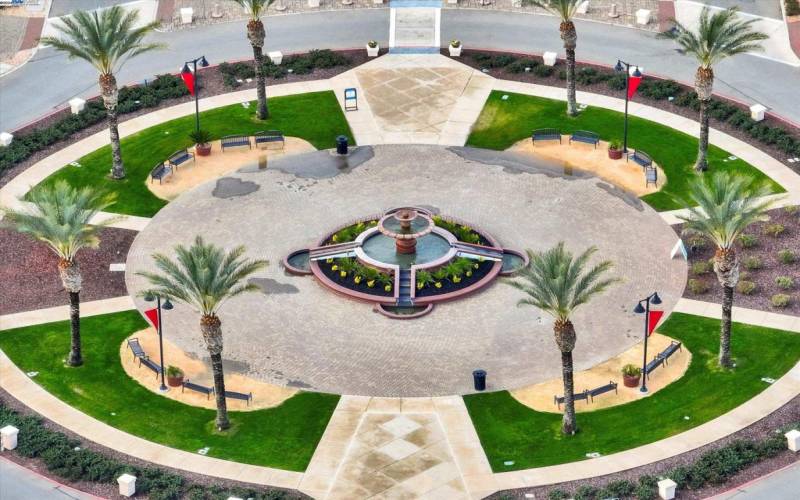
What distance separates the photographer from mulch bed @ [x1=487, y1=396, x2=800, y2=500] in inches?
2643

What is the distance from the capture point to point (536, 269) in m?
68.1

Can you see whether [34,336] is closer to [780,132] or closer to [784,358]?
[784,358]

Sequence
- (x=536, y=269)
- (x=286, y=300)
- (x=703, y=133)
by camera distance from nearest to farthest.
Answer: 1. (x=536, y=269)
2. (x=286, y=300)
3. (x=703, y=133)

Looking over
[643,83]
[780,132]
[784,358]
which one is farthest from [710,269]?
[643,83]

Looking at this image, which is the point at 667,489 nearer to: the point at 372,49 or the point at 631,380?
the point at 631,380

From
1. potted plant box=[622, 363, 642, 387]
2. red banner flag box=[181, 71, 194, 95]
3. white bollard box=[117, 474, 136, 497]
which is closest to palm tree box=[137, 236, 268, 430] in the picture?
white bollard box=[117, 474, 136, 497]

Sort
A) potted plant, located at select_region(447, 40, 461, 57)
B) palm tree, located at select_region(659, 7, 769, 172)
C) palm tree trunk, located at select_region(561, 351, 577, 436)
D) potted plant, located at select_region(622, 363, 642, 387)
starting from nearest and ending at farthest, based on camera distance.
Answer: palm tree trunk, located at select_region(561, 351, 577, 436)
potted plant, located at select_region(622, 363, 642, 387)
palm tree, located at select_region(659, 7, 769, 172)
potted plant, located at select_region(447, 40, 461, 57)

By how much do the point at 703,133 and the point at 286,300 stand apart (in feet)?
84.0

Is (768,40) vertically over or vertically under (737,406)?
over

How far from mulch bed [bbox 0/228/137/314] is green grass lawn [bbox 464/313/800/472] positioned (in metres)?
21.1

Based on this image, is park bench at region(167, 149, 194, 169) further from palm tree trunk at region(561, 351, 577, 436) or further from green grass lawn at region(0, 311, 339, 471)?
palm tree trunk at region(561, 351, 577, 436)

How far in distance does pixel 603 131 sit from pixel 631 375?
25521 millimetres

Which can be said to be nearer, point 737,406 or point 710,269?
point 737,406

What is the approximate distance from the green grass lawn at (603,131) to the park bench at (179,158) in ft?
53.7
